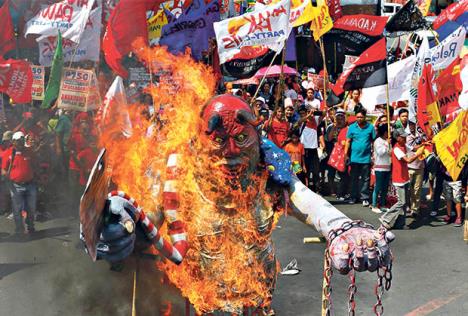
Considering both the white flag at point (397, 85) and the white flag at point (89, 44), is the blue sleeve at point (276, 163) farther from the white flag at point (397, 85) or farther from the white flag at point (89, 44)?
the white flag at point (89, 44)

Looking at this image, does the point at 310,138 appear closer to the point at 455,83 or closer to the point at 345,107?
the point at 345,107

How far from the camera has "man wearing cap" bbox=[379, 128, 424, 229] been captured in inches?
397

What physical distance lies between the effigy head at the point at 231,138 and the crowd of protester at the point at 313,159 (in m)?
5.25

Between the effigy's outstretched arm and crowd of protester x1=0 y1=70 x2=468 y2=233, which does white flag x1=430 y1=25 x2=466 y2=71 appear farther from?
the effigy's outstretched arm

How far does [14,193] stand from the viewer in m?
9.83

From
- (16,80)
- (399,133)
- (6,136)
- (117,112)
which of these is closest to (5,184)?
(6,136)

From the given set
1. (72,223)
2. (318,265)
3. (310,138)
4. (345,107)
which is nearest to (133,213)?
(318,265)

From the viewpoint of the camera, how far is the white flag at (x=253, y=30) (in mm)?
10312

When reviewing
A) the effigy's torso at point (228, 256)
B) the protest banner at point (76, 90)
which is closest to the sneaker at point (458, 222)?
the protest banner at point (76, 90)

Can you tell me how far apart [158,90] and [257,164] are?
1579mm

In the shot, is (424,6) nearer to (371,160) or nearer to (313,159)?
(313,159)

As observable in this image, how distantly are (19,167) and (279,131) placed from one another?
14.8ft

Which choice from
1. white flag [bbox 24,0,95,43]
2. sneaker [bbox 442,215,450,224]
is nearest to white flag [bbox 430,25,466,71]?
sneaker [bbox 442,215,450,224]

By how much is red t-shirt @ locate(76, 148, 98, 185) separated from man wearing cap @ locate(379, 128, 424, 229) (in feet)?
15.7
